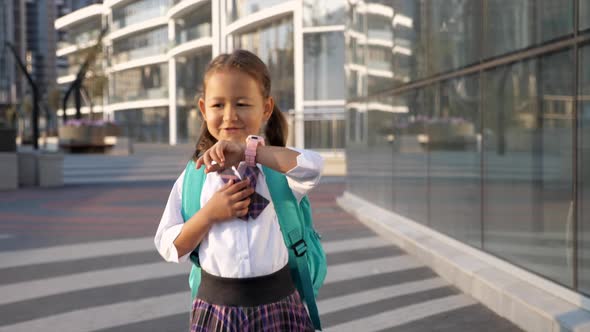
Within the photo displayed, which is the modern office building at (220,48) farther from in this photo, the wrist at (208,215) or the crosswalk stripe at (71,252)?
the crosswalk stripe at (71,252)

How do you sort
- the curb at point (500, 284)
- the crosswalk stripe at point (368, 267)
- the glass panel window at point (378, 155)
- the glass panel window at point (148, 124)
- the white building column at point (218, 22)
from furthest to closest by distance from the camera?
the glass panel window at point (148, 124) < the glass panel window at point (378, 155) < the crosswalk stripe at point (368, 267) < the curb at point (500, 284) < the white building column at point (218, 22)

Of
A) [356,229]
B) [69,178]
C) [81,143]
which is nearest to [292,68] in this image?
[81,143]

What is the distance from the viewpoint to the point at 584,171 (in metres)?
4.98

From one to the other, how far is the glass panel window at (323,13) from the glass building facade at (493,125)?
84.0 feet

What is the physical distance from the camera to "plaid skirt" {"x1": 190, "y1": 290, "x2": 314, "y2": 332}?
2.23 meters

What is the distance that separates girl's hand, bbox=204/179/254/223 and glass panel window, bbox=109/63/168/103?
2160 inches

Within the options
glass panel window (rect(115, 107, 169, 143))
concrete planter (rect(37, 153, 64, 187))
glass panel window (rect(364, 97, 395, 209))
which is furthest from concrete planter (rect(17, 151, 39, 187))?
glass panel window (rect(115, 107, 169, 143))

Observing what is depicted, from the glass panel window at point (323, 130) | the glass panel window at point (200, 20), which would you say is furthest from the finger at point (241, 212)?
the glass panel window at point (323, 130)

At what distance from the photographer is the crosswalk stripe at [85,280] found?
6457mm

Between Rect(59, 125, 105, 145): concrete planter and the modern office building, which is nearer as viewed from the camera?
the modern office building

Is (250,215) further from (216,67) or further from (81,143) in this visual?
(81,143)

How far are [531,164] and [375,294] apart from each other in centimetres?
166

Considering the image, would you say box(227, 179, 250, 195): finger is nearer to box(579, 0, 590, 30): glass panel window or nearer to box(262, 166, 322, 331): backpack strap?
box(262, 166, 322, 331): backpack strap

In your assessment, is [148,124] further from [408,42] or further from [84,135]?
[408,42]
